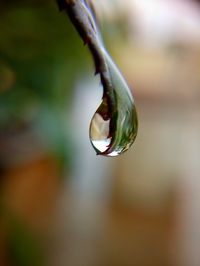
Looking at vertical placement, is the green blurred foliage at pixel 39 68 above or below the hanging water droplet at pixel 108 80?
above

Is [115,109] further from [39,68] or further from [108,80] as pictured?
[39,68]

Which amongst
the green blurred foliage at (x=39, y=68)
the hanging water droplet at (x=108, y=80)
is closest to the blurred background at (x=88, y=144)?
the green blurred foliage at (x=39, y=68)

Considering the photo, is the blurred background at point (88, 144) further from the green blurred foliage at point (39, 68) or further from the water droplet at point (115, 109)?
the water droplet at point (115, 109)

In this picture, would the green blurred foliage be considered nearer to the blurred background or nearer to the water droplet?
the blurred background

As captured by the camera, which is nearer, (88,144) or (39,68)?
(39,68)

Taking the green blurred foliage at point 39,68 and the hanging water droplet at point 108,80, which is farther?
the green blurred foliage at point 39,68

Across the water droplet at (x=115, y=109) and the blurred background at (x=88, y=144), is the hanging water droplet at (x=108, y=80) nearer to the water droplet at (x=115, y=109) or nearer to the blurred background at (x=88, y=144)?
the water droplet at (x=115, y=109)

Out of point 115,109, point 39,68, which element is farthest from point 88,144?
point 115,109

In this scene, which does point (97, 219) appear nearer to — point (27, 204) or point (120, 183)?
point (120, 183)

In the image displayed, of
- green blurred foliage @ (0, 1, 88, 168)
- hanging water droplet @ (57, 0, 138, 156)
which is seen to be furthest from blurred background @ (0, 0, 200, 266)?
hanging water droplet @ (57, 0, 138, 156)
